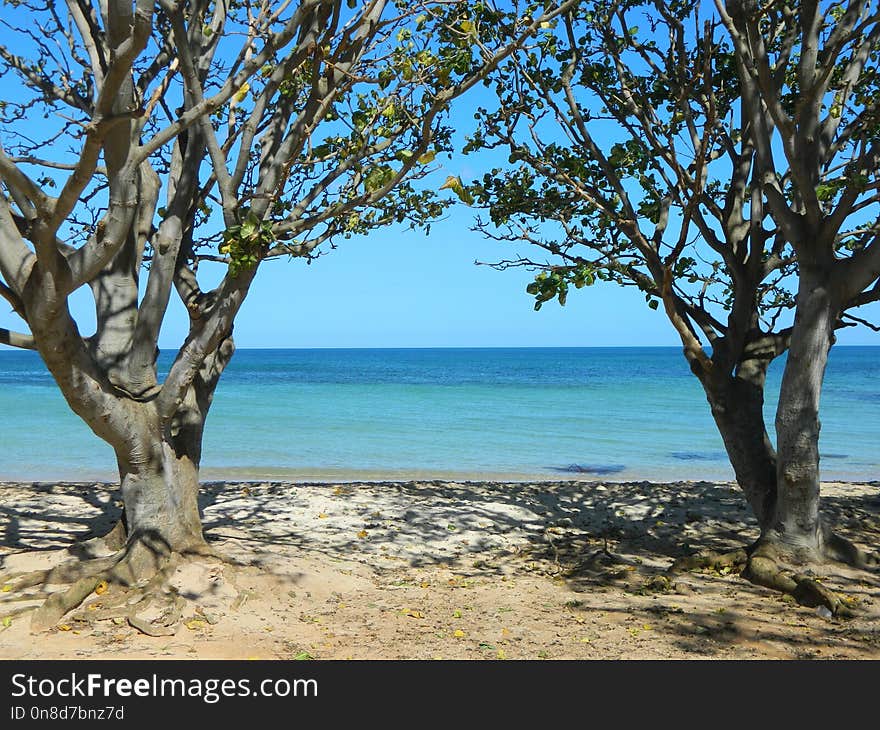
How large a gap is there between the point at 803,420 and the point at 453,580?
11.4ft

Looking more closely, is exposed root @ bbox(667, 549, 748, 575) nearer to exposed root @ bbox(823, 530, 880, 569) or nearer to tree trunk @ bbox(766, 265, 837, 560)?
tree trunk @ bbox(766, 265, 837, 560)

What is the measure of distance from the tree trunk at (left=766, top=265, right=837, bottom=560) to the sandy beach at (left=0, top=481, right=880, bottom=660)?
44cm

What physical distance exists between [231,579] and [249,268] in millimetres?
2565

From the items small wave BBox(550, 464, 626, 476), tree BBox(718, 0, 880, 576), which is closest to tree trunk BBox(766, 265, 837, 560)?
tree BBox(718, 0, 880, 576)

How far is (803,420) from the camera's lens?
7.36m

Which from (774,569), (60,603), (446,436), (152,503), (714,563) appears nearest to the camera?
(60,603)

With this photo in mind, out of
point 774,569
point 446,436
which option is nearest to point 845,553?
point 774,569

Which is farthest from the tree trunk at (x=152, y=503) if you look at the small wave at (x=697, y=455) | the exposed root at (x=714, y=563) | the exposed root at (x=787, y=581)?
the small wave at (x=697, y=455)

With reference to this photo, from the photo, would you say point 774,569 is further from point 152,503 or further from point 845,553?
point 152,503

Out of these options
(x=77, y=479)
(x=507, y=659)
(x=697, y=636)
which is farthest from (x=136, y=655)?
(x=77, y=479)

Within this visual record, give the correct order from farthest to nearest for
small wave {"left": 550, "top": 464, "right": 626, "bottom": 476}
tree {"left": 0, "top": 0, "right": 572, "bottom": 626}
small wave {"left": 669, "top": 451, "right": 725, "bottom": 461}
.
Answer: small wave {"left": 669, "top": 451, "right": 725, "bottom": 461} → small wave {"left": 550, "top": 464, "right": 626, "bottom": 476} → tree {"left": 0, "top": 0, "right": 572, "bottom": 626}

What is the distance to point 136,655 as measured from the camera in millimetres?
5359

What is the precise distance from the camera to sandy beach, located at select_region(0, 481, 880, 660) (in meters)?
5.70
